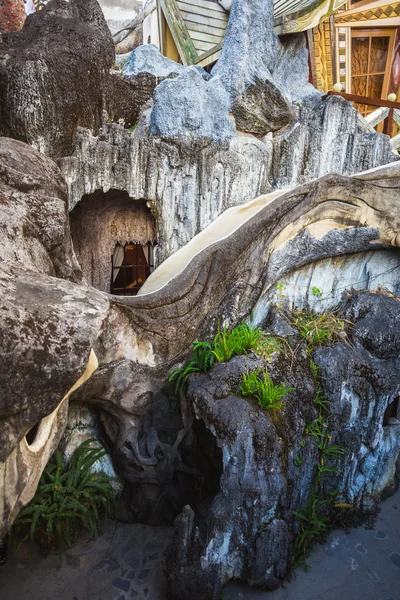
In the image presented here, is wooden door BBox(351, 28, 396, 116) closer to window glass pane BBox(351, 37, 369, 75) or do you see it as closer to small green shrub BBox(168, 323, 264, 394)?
window glass pane BBox(351, 37, 369, 75)

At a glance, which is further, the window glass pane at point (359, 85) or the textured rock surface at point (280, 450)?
the window glass pane at point (359, 85)

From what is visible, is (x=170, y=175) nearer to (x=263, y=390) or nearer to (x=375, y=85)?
(x=263, y=390)

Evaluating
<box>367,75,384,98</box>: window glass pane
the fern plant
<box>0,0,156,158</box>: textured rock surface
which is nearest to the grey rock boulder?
<box>0,0,156,158</box>: textured rock surface

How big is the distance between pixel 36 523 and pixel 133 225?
4604 millimetres

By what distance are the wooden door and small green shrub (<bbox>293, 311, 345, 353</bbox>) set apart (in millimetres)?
8954

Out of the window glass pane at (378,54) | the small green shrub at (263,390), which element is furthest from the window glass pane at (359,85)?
the small green shrub at (263,390)

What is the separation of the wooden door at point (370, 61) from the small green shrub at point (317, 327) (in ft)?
29.4

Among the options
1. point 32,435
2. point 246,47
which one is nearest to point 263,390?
point 32,435

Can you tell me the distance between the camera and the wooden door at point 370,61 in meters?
11.8

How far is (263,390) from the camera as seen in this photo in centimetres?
421

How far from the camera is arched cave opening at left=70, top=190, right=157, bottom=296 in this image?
22.7ft

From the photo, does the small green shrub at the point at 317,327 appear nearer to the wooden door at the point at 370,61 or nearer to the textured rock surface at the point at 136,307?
the textured rock surface at the point at 136,307

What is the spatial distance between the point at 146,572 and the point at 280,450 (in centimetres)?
165

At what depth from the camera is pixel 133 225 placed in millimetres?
7332
